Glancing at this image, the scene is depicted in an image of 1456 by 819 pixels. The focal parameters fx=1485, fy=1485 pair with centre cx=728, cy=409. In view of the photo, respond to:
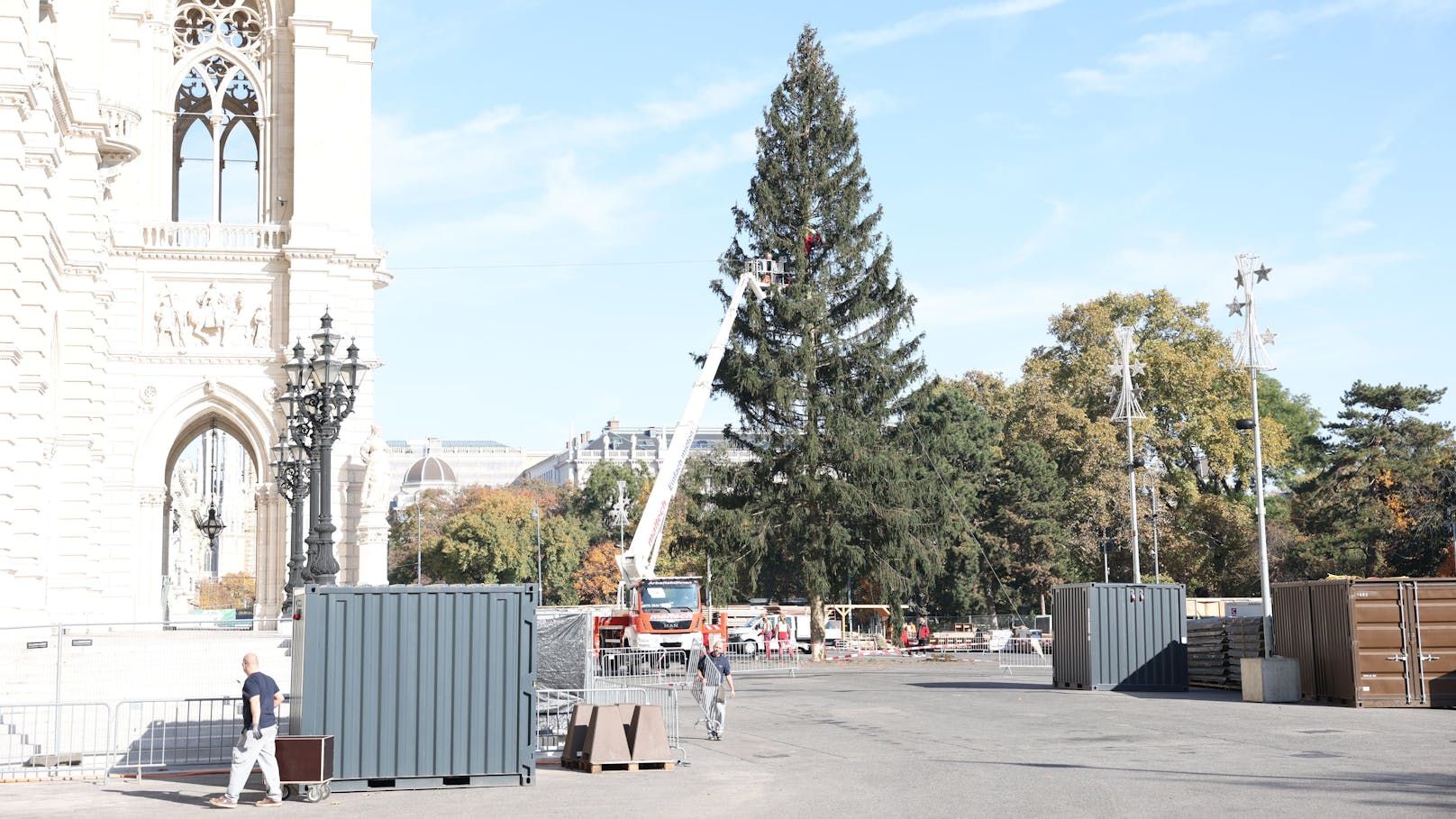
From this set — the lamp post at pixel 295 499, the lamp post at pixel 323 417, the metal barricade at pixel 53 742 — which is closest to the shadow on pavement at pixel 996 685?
the lamp post at pixel 295 499

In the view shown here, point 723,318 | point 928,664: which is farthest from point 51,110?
point 928,664

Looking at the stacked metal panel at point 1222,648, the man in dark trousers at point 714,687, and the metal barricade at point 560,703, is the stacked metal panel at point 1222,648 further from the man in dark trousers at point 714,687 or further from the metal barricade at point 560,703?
the metal barricade at point 560,703

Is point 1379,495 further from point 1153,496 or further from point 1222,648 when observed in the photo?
point 1222,648

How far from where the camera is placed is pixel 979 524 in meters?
69.0

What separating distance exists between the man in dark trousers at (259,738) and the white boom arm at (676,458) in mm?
22122

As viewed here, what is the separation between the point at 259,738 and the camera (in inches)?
574

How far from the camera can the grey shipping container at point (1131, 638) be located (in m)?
29.6

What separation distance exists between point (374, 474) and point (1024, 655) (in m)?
20.9

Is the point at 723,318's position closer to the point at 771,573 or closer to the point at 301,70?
the point at 301,70

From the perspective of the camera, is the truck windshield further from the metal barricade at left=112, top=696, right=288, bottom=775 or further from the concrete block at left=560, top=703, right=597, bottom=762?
the concrete block at left=560, top=703, right=597, bottom=762

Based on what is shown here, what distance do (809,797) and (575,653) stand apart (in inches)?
312

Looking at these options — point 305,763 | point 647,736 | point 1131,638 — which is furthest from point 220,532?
point 305,763

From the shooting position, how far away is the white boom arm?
3812 centimetres

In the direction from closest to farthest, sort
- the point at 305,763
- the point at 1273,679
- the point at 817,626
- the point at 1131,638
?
the point at 305,763 → the point at 1273,679 → the point at 1131,638 → the point at 817,626
